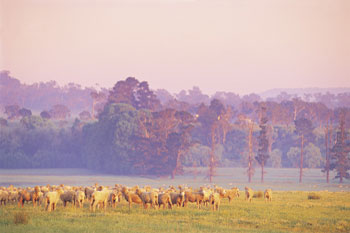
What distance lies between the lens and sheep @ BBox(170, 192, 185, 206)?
27703 millimetres

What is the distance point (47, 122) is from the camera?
11369 centimetres

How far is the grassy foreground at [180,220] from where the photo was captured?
21031 millimetres

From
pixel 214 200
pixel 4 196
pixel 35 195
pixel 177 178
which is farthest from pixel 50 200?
pixel 177 178

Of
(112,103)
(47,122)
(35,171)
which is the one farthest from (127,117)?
(47,122)

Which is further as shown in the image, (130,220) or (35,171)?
(35,171)

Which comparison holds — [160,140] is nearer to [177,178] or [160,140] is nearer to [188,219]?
[177,178]

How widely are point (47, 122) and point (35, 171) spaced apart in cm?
1822

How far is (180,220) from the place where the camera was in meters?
23.1

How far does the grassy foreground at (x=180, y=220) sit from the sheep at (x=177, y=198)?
0.77 meters

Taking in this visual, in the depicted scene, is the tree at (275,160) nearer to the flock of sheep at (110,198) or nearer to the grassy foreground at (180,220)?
the flock of sheep at (110,198)

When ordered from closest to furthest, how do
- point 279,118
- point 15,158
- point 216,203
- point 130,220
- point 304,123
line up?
point 130,220 < point 216,203 < point 304,123 < point 15,158 < point 279,118

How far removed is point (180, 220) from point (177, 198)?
4678 millimetres

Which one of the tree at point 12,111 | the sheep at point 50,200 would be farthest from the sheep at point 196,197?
the tree at point 12,111

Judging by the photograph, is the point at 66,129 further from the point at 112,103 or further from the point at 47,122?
the point at 112,103
